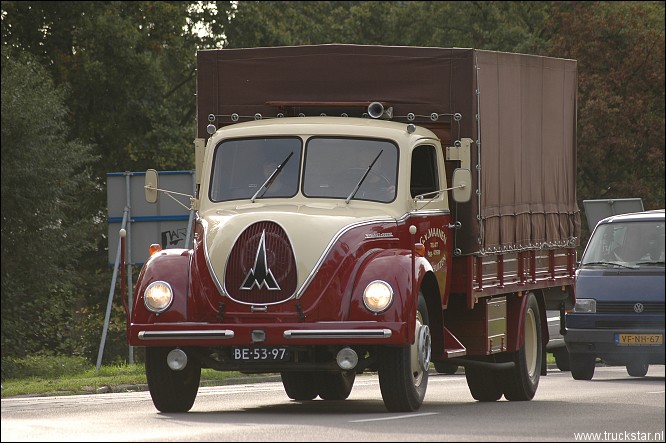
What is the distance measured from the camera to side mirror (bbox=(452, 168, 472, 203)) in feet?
49.5

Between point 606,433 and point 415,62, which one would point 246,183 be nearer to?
point 415,62

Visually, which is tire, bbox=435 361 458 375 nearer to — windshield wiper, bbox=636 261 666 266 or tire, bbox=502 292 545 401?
tire, bbox=502 292 545 401

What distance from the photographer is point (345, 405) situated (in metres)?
16.1

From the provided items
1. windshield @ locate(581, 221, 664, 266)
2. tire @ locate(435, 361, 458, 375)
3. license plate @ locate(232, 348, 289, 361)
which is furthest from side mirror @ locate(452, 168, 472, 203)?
windshield @ locate(581, 221, 664, 266)

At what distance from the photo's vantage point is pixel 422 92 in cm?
1611

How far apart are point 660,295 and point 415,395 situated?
28.7 ft

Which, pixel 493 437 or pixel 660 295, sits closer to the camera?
pixel 660 295

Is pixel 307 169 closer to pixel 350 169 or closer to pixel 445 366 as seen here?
pixel 350 169

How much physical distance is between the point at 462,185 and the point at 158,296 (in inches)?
119

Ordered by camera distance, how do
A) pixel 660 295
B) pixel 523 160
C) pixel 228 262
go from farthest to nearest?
pixel 523 160
pixel 228 262
pixel 660 295

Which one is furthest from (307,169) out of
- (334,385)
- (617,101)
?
(617,101)

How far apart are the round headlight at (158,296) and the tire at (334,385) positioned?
149 inches

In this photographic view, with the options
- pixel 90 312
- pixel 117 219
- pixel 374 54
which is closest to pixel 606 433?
pixel 374 54

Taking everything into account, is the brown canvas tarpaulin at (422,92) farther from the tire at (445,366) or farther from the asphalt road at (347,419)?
the asphalt road at (347,419)
